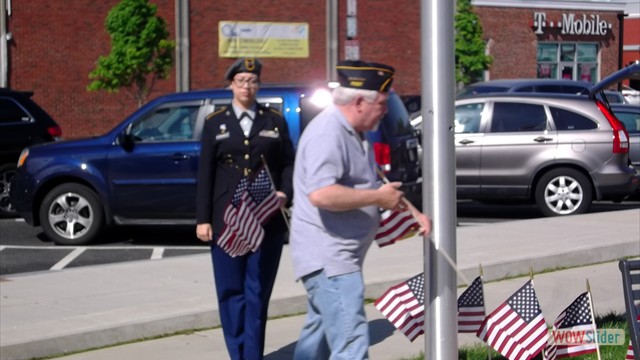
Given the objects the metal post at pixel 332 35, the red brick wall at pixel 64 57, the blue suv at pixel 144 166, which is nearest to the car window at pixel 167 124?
the blue suv at pixel 144 166

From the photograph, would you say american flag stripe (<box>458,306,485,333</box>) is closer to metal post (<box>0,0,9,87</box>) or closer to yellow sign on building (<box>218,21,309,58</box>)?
metal post (<box>0,0,9,87</box>)

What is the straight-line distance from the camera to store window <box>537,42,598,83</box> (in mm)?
45938

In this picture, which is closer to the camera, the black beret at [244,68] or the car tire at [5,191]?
the black beret at [244,68]

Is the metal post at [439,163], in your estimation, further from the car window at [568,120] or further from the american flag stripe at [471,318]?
the car window at [568,120]

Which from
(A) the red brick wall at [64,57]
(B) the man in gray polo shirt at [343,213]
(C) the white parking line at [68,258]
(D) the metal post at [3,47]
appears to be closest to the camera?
(B) the man in gray polo shirt at [343,213]

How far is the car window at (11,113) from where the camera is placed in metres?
15.6

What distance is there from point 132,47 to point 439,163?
26.8 m

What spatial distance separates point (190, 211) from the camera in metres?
12.0

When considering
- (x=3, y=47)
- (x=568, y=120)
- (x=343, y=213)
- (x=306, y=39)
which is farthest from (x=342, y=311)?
(x=306, y=39)

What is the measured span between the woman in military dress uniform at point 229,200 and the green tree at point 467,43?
32996mm

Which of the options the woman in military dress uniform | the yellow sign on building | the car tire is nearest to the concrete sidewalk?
the woman in military dress uniform

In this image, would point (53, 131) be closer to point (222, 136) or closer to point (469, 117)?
point (469, 117)

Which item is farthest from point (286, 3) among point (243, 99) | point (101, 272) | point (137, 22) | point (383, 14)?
point (243, 99)

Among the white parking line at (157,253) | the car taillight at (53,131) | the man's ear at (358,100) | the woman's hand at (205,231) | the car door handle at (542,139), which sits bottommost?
the white parking line at (157,253)
